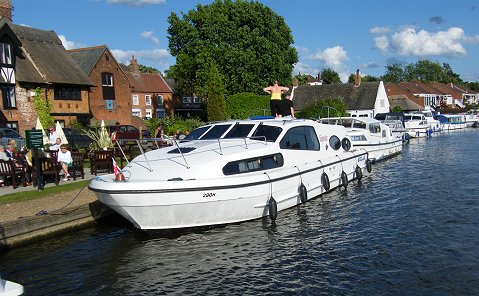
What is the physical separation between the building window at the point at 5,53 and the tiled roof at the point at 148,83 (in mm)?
27996

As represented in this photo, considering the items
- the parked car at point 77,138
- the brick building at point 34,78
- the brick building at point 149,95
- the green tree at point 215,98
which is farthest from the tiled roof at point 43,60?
the brick building at point 149,95

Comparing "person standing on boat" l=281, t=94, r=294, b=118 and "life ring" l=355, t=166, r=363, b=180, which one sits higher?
"person standing on boat" l=281, t=94, r=294, b=118

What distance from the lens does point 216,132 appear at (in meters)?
14.8

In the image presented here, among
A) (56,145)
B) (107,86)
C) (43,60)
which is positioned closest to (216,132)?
(56,145)

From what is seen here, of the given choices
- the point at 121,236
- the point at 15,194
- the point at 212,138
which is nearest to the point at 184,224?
the point at 121,236

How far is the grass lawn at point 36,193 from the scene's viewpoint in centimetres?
1334

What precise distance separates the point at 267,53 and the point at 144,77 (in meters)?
22.7

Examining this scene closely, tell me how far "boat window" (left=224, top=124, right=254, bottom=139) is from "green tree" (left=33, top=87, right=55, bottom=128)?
2879 centimetres

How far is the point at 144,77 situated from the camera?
6812cm

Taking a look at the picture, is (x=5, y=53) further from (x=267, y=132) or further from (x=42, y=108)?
(x=267, y=132)

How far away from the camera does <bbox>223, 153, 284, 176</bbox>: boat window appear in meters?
12.1

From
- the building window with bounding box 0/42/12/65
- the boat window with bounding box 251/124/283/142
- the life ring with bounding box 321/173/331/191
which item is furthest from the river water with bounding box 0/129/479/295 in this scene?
the building window with bounding box 0/42/12/65

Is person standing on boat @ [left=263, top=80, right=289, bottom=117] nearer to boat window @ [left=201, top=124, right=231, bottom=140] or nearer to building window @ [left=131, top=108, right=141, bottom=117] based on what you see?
boat window @ [left=201, top=124, right=231, bottom=140]

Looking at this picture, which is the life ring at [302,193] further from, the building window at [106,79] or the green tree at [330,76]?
the green tree at [330,76]
